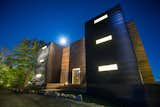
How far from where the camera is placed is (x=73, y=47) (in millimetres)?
13484

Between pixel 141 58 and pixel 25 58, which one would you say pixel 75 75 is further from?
pixel 25 58

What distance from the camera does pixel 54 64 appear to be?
14195 millimetres

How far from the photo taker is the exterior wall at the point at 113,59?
5248mm

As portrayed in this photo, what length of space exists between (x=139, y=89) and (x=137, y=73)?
0.95m

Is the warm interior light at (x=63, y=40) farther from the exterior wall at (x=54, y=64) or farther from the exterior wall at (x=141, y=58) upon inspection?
the exterior wall at (x=141, y=58)

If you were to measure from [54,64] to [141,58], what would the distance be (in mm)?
11940

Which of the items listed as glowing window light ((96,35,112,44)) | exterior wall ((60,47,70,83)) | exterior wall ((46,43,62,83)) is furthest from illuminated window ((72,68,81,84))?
glowing window light ((96,35,112,44))

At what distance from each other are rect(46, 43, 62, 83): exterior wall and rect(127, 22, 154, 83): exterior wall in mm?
11285

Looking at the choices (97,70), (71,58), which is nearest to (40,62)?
(71,58)

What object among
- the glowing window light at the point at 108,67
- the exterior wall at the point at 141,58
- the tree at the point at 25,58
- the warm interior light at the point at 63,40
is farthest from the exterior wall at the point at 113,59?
the tree at the point at 25,58

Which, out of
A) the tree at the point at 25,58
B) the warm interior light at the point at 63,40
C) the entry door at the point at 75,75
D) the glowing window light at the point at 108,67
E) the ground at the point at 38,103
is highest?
the warm interior light at the point at 63,40

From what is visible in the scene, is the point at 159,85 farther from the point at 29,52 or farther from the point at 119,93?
the point at 29,52

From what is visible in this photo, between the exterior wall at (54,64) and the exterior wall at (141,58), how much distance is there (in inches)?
444

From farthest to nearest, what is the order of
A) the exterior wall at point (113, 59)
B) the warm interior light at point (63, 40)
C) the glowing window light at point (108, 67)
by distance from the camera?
the warm interior light at point (63, 40) < the glowing window light at point (108, 67) < the exterior wall at point (113, 59)
